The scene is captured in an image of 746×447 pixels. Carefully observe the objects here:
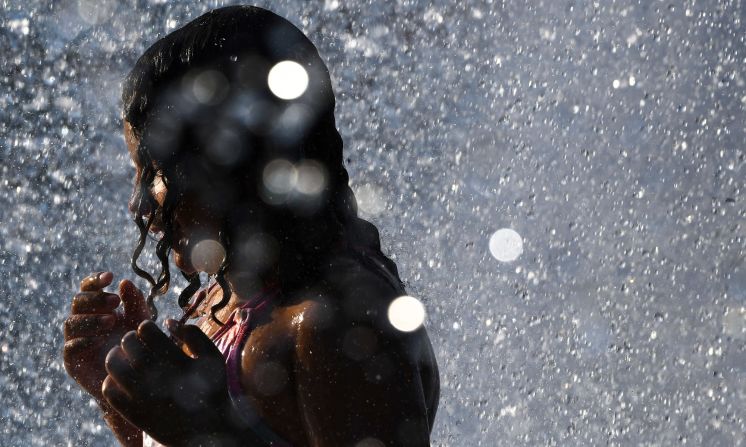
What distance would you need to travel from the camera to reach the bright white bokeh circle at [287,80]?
151 cm

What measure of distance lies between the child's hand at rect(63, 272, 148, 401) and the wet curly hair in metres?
0.15

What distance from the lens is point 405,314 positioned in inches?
53.3

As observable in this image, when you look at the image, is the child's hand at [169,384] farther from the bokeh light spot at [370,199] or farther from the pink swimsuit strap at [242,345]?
the bokeh light spot at [370,199]

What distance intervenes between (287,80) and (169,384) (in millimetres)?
472

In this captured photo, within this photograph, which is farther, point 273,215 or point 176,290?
point 176,290

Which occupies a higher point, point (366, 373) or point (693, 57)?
point (366, 373)

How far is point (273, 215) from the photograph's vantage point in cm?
147

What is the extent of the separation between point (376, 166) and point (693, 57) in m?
1.29

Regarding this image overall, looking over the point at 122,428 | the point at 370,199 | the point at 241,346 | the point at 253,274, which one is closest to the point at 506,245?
the point at 370,199

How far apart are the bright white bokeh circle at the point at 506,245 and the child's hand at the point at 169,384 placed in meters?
2.65

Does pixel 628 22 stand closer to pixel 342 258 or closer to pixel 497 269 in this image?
pixel 497 269

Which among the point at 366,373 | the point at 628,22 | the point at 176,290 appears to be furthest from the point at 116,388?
the point at 628,22

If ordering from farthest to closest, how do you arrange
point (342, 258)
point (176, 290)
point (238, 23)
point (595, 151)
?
point (595, 151) < point (176, 290) < point (238, 23) < point (342, 258)

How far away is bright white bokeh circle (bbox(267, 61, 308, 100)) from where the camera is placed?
4.95ft
